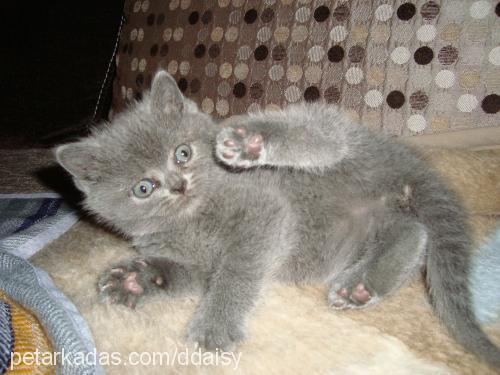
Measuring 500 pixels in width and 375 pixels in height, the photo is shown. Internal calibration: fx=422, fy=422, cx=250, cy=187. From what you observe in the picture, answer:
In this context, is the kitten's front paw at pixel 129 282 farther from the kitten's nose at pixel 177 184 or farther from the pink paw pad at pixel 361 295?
the pink paw pad at pixel 361 295

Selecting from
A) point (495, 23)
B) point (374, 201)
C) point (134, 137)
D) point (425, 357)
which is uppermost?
point (495, 23)

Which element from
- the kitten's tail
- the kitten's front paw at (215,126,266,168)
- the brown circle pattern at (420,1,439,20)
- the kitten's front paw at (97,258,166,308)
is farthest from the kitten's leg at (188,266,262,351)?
the brown circle pattern at (420,1,439,20)

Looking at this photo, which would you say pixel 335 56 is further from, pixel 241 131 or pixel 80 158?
pixel 80 158

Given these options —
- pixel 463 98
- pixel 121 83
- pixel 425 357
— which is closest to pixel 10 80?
pixel 121 83

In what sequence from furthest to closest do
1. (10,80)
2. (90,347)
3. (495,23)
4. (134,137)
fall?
(10,80)
(495,23)
(134,137)
(90,347)

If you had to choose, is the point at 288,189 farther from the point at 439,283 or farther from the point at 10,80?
the point at 10,80

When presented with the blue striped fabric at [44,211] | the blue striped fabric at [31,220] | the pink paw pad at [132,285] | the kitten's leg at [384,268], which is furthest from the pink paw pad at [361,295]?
the blue striped fabric at [44,211]

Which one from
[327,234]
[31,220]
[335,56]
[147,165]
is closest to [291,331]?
[327,234]

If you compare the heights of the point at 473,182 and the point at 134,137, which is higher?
the point at 134,137
